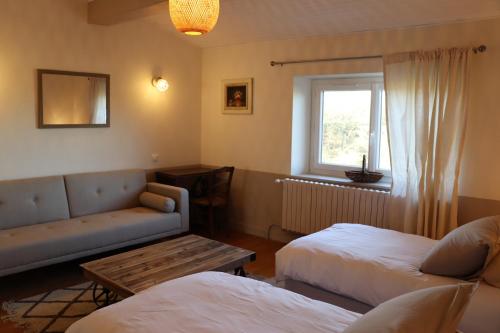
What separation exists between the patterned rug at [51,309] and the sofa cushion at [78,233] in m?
0.29

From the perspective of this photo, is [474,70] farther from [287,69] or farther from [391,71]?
[287,69]

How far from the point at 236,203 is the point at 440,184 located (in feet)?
8.10

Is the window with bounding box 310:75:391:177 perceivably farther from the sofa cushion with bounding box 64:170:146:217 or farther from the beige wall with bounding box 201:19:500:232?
the sofa cushion with bounding box 64:170:146:217

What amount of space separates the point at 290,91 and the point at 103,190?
2.17 m

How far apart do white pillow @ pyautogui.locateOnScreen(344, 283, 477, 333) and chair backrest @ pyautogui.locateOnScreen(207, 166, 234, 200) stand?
337 cm

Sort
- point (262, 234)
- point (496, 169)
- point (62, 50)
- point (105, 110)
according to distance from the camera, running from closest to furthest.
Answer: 1. point (496, 169)
2. point (62, 50)
3. point (105, 110)
4. point (262, 234)

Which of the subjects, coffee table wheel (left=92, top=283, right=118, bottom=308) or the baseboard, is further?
the baseboard

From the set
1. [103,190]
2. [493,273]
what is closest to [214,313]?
[493,273]

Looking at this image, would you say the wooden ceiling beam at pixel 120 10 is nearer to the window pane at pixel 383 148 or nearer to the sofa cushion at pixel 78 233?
the sofa cushion at pixel 78 233

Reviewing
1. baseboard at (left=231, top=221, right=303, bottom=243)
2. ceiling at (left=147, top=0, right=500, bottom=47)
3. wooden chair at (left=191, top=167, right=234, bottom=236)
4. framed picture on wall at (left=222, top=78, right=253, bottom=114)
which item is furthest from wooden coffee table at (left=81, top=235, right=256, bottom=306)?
ceiling at (left=147, top=0, right=500, bottom=47)

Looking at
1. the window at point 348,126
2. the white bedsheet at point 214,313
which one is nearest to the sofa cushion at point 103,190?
the window at point 348,126

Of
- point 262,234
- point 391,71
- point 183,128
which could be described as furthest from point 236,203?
point 391,71

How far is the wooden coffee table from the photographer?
8.47 feet

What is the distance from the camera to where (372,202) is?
393 cm
